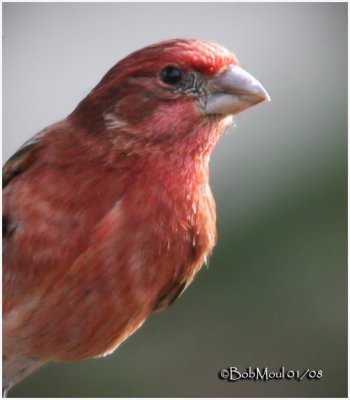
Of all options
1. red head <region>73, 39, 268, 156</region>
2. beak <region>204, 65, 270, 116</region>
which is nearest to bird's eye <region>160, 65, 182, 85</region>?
red head <region>73, 39, 268, 156</region>

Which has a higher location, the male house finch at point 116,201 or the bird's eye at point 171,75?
the bird's eye at point 171,75

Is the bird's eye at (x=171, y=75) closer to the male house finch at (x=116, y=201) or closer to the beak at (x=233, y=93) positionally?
the male house finch at (x=116, y=201)

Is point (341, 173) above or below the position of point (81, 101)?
below

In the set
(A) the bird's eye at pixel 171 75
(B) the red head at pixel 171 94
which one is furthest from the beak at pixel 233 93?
(A) the bird's eye at pixel 171 75

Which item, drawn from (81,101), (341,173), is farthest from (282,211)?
(81,101)

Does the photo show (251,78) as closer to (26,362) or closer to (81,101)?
(81,101)

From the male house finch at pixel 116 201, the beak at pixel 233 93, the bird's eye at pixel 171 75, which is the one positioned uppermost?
the bird's eye at pixel 171 75

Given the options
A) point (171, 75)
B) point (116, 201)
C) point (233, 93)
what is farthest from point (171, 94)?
point (116, 201)
